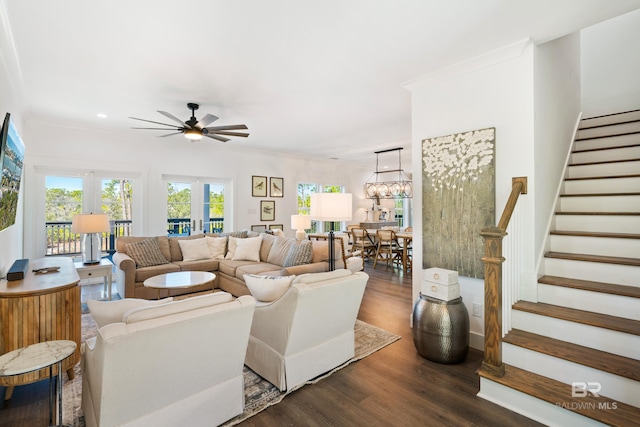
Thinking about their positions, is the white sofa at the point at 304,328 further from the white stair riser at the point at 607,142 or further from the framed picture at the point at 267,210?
the framed picture at the point at 267,210

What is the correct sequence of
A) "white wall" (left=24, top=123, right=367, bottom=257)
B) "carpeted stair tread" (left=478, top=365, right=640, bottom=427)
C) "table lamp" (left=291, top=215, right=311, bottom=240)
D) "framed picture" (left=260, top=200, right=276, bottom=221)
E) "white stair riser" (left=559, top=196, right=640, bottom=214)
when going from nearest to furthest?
"carpeted stair tread" (left=478, top=365, right=640, bottom=427), "white stair riser" (left=559, top=196, right=640, bottom=214), "white wall" (left=24, top=123, right=367, bottom=257), "table lamp" (left=291, top=215, right=311, bottom=240), "framed picture" (left=260, top=200, right=276, bottom=221)

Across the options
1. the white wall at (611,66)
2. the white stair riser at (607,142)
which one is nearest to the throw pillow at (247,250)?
the white stair riser at (607,142)

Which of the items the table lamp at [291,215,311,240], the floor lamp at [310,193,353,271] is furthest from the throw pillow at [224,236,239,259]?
the floor lamp at [310,193,353,271]

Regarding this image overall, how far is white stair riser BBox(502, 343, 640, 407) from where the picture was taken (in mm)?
1793

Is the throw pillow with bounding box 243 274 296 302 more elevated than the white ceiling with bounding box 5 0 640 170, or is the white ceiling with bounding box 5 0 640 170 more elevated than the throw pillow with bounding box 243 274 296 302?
the white ceiling with bounding box 5 0 640 170

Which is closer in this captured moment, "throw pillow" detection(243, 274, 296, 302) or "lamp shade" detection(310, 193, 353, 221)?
"throw pillow" detection(243, 274, 296, 302)

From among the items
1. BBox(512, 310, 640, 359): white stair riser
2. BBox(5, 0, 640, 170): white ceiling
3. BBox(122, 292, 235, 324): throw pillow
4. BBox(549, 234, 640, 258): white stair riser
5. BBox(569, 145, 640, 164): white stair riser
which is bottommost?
BBox(512, 310, 640, 359): white stair riser

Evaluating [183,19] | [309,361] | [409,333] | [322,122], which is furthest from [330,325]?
[322,122]

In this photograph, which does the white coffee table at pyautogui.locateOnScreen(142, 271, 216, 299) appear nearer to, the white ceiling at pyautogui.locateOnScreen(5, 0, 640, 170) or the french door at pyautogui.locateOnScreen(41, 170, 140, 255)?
the white ceiling at pyautogui.locateOnScreen(5, 0, 640, 170)

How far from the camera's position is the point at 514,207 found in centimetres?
239

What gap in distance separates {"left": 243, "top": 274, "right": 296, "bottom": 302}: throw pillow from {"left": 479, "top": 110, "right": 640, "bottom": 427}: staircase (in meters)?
1.59

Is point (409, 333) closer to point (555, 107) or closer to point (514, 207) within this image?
point (514, 207)

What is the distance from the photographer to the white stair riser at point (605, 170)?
314 centimetres

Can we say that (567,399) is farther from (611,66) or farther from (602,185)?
(611,66)
